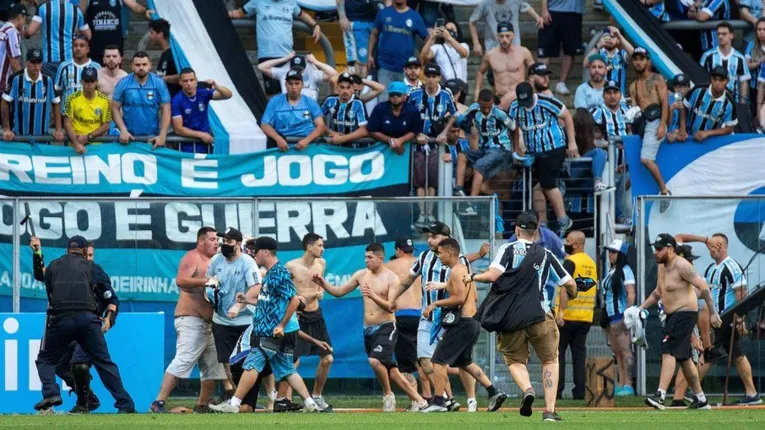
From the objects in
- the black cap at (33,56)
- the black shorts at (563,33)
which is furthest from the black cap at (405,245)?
the black shorts at (563,33)

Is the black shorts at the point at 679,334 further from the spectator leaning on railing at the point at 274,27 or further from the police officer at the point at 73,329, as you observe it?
the spectator leaning on railing at the point at 274,27

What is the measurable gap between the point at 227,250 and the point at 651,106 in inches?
236

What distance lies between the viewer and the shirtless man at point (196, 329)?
16.7m

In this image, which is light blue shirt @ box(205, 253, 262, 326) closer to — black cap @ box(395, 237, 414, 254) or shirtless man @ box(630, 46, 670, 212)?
black cap @ box(395, 237, 414, 254)

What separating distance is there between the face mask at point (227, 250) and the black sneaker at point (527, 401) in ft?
13.3

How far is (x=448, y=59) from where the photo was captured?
21.6m

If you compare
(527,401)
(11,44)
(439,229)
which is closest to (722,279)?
(439,229)

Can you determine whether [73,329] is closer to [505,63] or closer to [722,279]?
[722,279]

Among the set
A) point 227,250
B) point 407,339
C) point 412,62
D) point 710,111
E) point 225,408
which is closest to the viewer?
point 225,408

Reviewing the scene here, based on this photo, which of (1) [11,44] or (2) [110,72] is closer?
(2) [110,72]

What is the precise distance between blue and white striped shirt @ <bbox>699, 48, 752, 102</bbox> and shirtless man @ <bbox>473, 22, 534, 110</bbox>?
2608 millimetres

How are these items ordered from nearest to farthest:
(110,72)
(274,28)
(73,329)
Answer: (73,329), (110,72), (274,28)

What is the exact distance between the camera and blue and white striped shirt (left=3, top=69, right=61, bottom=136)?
64.2ft

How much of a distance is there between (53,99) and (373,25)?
15.9 ft
